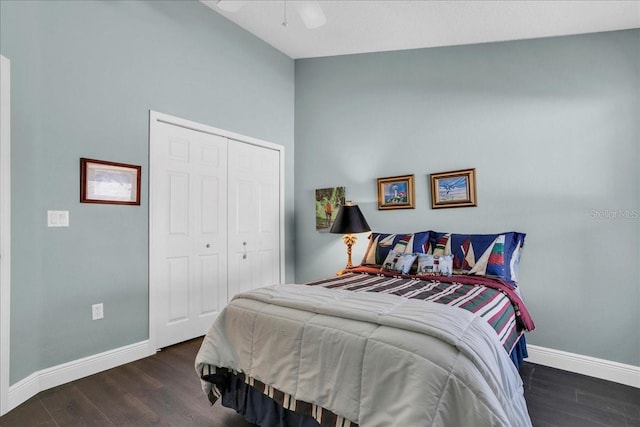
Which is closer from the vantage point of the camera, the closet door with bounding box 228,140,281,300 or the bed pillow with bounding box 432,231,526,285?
the bed pillow with bounding box 432,231,526,285

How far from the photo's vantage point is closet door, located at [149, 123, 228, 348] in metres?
2.92

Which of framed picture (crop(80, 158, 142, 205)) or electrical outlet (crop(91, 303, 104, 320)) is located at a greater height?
framed picture (crop(80, 158, 142, 205))

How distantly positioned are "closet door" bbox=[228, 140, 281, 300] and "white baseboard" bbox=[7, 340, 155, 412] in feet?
3.54

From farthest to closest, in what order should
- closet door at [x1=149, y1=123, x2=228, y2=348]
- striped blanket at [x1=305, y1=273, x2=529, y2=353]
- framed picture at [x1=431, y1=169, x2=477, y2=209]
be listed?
framed picture at [x1=431, y1=169, x2=477, y2=209], closet door at [x1=149, y1=123, x2=228, y2=348], striped blanket at [x1=305, y1=273, x2=529, y2=353]

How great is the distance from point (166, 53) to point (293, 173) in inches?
76.5

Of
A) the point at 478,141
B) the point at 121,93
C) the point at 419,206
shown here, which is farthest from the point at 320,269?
the point at 121,93

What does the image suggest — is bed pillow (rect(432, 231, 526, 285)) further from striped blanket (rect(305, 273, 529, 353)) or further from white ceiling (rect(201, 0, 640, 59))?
white ceiling (rect(201, 0, 640, 59))

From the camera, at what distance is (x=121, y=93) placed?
2.68 meters

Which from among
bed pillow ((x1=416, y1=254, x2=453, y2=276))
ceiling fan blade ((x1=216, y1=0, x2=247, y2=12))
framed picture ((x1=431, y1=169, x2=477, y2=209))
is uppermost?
ceiling fan blade ((x1=216, y1=0, x2=247, y2=12))

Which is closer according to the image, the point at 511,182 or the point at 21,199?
the point at 21,199

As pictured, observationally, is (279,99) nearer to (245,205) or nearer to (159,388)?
(245,205)

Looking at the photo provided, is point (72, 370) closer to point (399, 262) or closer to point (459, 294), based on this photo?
point (399, 262)

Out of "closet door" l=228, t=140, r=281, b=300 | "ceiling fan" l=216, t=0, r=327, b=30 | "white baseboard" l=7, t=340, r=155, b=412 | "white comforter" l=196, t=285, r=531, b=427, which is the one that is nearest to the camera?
"white comforter" l=196, t=285, r=531, b=427

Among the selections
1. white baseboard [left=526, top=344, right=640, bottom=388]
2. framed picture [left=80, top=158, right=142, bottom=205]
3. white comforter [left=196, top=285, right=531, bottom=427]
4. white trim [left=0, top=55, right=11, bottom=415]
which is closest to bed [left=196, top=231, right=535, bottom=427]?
white comforter [left=196, top=285, right=531, bottom=427]
